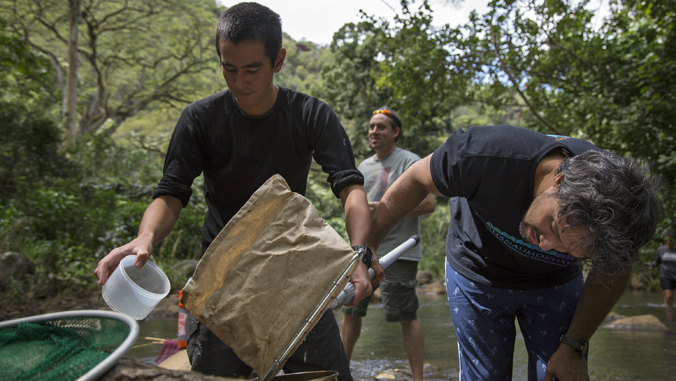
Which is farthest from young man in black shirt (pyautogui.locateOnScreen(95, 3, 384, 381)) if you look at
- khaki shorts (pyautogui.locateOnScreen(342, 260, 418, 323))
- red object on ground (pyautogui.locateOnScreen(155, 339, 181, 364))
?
red object on ground (pyautogui.locateOnScreen(155, 339, 181, 364))

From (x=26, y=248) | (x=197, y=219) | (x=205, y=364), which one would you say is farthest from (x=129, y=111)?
(x=205, y=364)

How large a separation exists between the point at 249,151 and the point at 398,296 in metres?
2.16

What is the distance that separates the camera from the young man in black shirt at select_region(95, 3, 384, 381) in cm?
184

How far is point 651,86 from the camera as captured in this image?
738cm

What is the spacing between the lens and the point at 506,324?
211 centimetres

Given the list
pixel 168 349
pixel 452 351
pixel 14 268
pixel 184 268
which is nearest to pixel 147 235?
pixel 168 349

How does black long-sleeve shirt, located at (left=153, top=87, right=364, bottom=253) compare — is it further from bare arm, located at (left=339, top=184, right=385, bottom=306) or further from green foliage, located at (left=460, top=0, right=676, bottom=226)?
green foliage, located at (left=460, top=0, right=676, bottom=226)

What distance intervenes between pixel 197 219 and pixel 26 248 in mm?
3065

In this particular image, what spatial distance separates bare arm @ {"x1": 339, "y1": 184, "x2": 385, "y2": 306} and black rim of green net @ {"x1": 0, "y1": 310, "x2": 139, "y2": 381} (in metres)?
0.75

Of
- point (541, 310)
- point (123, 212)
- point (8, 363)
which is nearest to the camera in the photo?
point (8, 363)

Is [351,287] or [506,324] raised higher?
[351,287]

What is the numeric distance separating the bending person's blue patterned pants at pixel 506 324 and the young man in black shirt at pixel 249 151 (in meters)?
0.58

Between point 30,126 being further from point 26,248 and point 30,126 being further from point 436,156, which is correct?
point 436,156

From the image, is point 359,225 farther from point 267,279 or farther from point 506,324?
point 506,324
